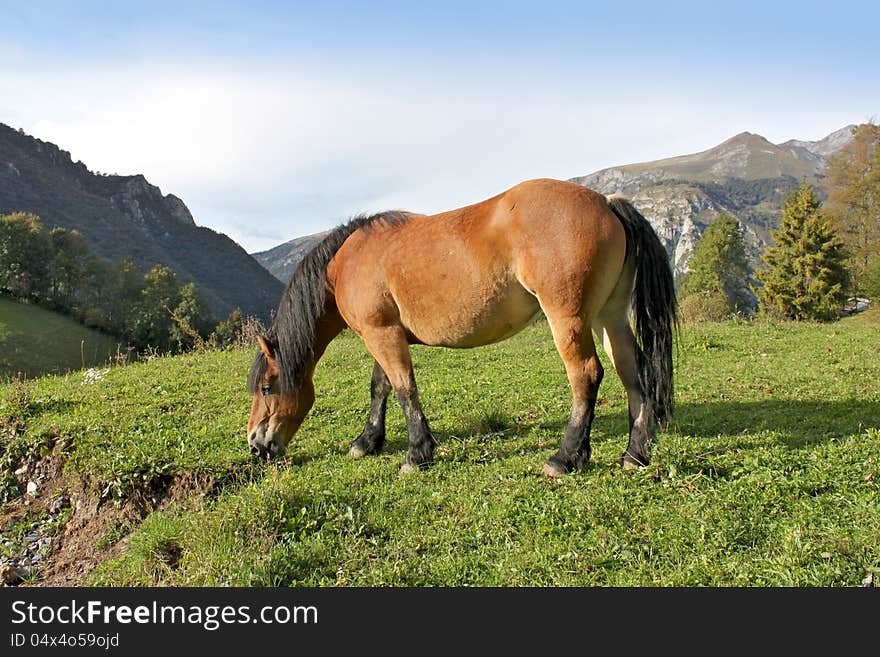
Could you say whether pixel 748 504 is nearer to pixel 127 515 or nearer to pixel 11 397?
pixel 127 515

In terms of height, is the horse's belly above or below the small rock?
above

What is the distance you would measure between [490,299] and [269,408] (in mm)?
2457

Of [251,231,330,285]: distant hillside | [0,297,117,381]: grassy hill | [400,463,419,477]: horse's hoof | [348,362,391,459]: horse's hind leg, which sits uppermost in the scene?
A: [251,231,330,285]: distant hillside

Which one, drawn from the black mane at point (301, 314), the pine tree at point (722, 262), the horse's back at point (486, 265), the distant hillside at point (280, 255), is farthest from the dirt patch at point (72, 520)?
the distant hillside at point (280, 255)

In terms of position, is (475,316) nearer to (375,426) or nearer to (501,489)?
(501,489)

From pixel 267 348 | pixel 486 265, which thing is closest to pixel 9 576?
pixel 267 348

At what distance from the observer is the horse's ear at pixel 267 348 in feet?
18.6

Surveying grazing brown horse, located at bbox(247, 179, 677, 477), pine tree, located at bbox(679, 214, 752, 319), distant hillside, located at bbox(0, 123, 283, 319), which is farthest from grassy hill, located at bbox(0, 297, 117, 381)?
pine tree, located at bbox(679, 214, 752, 319)

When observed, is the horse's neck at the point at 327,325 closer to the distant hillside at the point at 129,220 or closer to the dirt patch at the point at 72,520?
the dirt patch at the point at 72,520

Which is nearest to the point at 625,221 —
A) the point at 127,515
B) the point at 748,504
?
the point at 748,504

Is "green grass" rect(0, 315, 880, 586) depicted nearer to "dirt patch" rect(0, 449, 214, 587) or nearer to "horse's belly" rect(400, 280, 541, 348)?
"dirt patch" rect(0, 449, 214, 587)

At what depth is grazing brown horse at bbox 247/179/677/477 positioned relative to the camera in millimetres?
4609

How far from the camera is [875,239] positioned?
37.0m

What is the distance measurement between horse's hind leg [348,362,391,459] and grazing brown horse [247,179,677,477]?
0.05 feet
